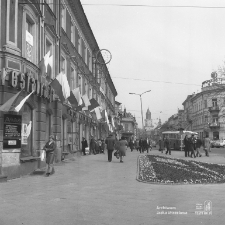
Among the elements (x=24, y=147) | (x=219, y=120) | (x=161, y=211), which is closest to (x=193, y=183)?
(x=161, y=211)

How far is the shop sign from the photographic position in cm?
1160

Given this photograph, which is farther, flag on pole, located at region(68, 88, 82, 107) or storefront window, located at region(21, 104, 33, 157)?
flag on pole, located at region(68, 88, 82, 107)

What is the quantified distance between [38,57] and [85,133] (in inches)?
603

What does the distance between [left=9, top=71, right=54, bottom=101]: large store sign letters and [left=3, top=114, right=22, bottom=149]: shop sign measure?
3.84ft

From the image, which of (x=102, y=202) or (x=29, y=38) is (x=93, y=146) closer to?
(x=29, y=38)

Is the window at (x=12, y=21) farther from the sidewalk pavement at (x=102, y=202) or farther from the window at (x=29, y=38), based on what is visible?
the sidewalk pavement at (x=102, y=202)

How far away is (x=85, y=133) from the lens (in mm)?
29375

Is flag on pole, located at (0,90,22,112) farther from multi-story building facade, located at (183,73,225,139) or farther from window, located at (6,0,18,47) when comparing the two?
multi-story building facade, located at (183,73,225,139)

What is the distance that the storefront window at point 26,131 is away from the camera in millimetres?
12883

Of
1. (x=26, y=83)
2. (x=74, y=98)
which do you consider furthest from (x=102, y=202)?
(x=74, y=98)

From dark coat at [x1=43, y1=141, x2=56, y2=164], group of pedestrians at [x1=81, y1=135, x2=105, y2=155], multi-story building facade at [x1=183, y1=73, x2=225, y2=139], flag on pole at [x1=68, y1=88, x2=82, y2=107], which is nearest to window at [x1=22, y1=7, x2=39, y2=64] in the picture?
flag on pole at [x1=68, y1=88, x2=82, y2=107]

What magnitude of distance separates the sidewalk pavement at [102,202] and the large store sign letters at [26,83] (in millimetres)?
3484

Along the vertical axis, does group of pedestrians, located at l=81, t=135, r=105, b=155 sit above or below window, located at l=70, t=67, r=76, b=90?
below

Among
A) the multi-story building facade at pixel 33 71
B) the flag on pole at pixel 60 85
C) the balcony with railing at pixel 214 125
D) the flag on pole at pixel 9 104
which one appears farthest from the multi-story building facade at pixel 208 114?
the flag on pole at pixel 9 104
